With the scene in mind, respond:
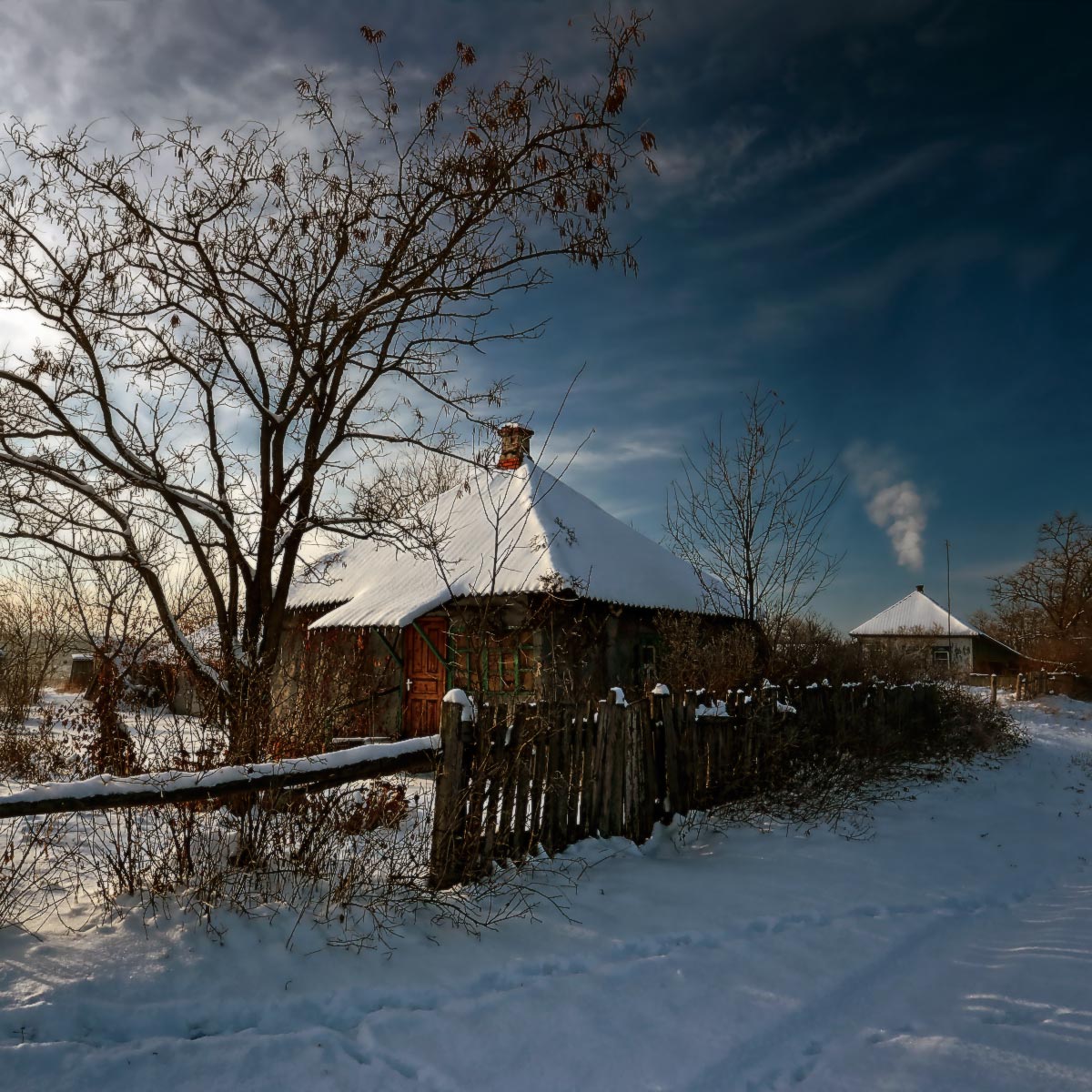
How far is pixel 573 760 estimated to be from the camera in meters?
5.34

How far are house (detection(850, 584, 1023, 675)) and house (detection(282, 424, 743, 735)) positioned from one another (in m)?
25.7

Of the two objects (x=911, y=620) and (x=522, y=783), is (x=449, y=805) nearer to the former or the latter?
(x=522, y=783)

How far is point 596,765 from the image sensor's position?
18.0 ft

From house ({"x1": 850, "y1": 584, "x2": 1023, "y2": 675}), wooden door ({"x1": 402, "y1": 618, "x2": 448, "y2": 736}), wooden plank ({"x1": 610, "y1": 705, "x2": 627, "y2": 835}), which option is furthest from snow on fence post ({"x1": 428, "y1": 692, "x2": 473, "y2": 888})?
house ({"x1": 850, "y1": 584, "x2": 1023, "y2": 675})

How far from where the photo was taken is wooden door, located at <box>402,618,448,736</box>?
43.1 feet

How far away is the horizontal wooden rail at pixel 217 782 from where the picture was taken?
3.26 m

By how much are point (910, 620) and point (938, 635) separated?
12.0 ft

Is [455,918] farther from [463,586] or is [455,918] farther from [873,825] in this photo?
[463,586]

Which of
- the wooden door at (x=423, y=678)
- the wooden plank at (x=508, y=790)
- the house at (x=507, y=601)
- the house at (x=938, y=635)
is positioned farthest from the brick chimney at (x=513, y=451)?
the house at (x=938, y=635)

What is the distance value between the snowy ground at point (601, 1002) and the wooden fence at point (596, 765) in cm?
58

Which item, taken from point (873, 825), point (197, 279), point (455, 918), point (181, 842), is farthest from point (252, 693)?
point (873, 825)

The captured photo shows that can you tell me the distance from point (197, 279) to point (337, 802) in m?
4.74

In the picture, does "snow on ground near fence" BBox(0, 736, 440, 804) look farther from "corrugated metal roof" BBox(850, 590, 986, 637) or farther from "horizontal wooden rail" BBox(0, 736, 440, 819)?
"corrugated metal roof" BBox(850, 590, 986, 637)

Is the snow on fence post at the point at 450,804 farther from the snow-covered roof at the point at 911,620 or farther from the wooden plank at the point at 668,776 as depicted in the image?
the snow-covered roof at the point at 911,620
